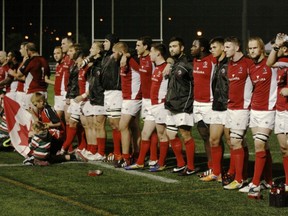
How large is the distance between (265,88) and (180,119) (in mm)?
2069

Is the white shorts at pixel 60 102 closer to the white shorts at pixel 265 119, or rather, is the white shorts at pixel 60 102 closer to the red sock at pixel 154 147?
the red sock at pixel 154 147

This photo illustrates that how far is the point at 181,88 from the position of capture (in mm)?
11539

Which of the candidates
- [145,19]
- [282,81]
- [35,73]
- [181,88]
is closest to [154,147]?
[181,88]

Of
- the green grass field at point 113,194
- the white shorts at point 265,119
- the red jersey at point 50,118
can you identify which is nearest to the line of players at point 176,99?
the white shorts at point 265,119

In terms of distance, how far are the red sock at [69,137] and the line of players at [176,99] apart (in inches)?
0.7

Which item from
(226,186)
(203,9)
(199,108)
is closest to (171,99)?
(199,108)

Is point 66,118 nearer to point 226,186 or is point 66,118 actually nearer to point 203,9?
point 226,186

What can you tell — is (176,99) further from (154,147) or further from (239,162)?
(239,162)

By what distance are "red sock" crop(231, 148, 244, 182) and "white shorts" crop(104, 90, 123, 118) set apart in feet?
10.6

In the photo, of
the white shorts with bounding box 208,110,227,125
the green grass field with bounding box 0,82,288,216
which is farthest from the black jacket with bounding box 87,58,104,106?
the white shorts with bounding box 208,110,227,125

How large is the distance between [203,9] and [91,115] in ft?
149

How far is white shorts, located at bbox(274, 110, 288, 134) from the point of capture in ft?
31.3

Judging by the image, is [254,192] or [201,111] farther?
[201,111]

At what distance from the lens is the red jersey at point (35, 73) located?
15.1 meters
